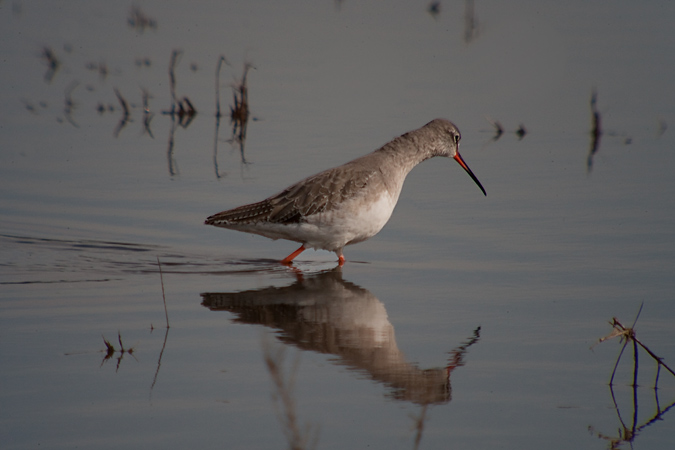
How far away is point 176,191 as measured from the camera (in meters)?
10.9

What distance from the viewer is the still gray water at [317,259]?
5398 mm

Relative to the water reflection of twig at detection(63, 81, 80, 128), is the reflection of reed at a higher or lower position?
lower

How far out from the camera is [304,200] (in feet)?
29.3

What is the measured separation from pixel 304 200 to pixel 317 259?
0.89 metres

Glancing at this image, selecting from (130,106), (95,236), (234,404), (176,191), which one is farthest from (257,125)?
(234,404)

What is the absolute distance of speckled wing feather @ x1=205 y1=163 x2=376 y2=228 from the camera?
29.1 feet

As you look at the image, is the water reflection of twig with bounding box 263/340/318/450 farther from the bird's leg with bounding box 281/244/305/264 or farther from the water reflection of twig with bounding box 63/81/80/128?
the water reflection of twig with bounding box 63/81/80/128

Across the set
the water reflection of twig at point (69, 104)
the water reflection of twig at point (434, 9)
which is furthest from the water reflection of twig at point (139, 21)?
the water reflection of twig at point (434, 9)

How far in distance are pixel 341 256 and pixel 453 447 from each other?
4.23 meters

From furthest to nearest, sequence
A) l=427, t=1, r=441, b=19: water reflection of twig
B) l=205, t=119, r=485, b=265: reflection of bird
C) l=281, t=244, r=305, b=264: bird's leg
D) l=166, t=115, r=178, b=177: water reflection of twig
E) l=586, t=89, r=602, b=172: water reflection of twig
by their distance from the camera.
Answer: l=427, t=1, r=441, b=19: water reflection of twig < l=586, t=89, r=602, b=172: water reflection of twig < l=166, t=115, r=178, b=177: water reflection of twig < l=281, t=244, r=305, b=264: bird's leg < l=205, t=119, r=485, b=265: reflection of bird

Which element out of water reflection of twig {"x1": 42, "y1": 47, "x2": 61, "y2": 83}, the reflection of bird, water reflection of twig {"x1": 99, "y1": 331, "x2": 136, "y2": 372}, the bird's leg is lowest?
water reflection of twig {"x1": 99, "y1": 331, "x2": 136, "y2": 372}

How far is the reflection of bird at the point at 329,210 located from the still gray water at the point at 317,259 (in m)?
0.34

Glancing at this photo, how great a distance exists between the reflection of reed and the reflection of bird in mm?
438

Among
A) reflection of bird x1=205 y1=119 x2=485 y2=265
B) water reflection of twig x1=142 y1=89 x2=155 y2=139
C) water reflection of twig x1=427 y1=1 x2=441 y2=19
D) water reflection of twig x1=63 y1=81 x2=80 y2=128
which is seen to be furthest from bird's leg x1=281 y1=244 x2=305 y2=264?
water reflection of twig x1=427 y1=1 x2=441 y2=19
